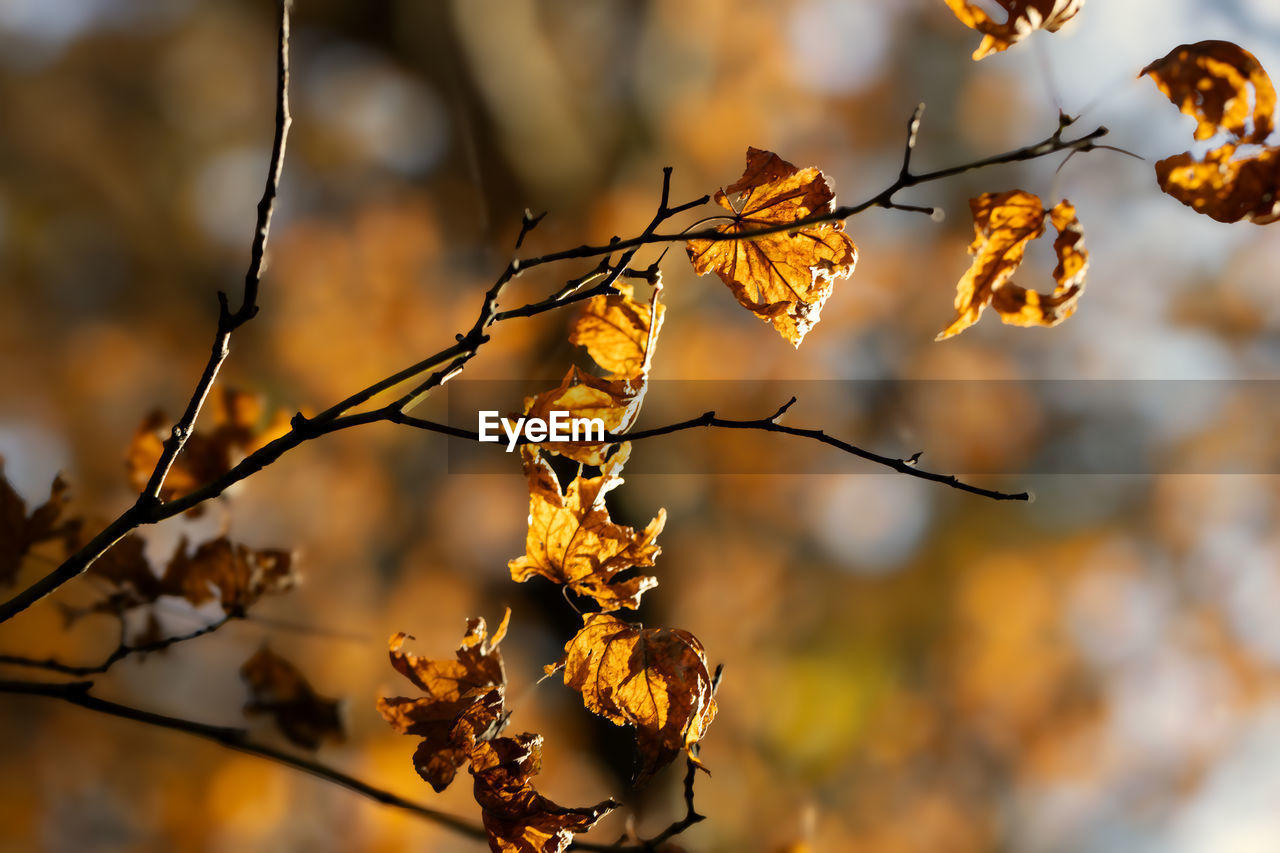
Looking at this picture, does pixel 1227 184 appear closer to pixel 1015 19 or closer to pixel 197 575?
pixel 1015 19

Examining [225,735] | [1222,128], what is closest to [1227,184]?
[1222,128]

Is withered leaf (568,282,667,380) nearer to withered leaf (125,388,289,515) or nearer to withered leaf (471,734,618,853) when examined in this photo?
withered leaf (471,734,618,853)

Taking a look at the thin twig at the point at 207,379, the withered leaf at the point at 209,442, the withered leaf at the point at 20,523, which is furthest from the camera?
the withered leaf at the point at 209,442

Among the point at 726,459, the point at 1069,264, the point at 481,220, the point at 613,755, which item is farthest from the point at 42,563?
the point at 726,459

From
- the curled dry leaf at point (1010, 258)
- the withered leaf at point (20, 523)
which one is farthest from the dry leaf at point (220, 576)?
the curled dry leaf at point (1010, 258)

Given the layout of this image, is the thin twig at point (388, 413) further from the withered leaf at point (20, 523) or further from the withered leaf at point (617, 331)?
the withered leaf at point (20, 523)

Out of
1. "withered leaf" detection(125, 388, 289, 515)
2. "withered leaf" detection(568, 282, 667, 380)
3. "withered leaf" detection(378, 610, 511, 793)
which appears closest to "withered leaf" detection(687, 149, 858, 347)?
"withered leaf" detection(568, 282, 667, 380)

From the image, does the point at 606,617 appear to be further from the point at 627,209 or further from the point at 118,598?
the point at 627,209
